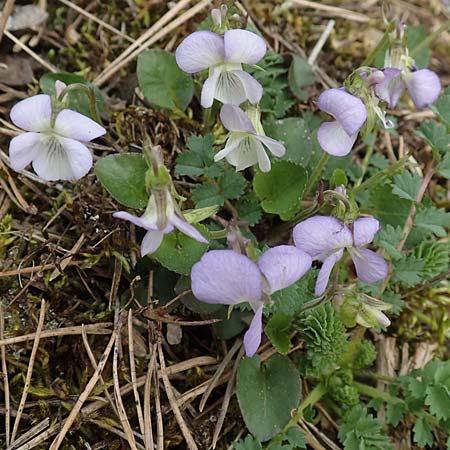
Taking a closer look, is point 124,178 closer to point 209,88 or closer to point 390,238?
point 209,88

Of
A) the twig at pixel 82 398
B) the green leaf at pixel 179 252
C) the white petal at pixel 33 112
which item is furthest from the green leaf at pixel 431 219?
the white petal at pixel 33 112

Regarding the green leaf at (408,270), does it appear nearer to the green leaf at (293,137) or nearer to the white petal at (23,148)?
the green leaf at (293,137)

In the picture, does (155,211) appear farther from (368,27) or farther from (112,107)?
(368,27)

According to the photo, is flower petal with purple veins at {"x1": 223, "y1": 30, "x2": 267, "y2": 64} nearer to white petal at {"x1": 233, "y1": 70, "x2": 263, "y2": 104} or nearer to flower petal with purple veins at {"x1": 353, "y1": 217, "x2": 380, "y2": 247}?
white petal at {"x1": 233, "y1": 70, "x2": 263, "y2": 104}

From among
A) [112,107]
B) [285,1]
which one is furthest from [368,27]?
[112,107]

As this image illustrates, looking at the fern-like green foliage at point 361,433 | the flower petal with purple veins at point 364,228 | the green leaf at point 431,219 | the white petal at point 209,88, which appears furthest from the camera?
the green leaf at point 431,219

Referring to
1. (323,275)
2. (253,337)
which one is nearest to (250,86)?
(323,275)
